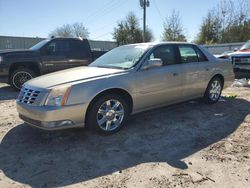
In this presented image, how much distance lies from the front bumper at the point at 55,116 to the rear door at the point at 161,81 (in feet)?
3.93

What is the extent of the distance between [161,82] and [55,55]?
5483 mm

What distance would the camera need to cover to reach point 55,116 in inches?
159

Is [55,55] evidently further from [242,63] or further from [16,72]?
[242,63]

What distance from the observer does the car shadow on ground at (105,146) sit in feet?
11.4

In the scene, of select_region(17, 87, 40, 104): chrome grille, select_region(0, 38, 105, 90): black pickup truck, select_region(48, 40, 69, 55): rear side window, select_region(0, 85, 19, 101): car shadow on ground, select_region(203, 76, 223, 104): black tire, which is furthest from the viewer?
select_region(48, 40, 69, 55): rear side window

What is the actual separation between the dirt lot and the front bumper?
36cm

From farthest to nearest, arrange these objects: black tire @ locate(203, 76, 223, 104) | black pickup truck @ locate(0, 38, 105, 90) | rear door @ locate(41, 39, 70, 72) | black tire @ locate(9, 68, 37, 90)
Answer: rear door @ locate(41, 39, 70, 72), black tire @ locate(9, 68, 37, 90), black pickup truck @ locate(0, 38, 105, 90), black tire @ locate(203, 76, 223, 104)

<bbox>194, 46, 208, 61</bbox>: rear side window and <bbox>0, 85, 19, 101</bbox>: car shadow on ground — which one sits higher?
<bbox>194, 46, 208, 61</bbox>: rear side window

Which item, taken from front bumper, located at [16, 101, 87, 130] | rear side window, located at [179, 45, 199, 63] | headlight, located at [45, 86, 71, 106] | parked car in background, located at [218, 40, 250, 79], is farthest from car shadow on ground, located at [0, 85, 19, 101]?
parked car in background, located at [218, 40, 250, 79]

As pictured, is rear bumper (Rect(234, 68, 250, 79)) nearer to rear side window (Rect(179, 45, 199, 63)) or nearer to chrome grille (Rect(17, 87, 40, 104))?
rear side window (Rect(179, 45, 199, 63))

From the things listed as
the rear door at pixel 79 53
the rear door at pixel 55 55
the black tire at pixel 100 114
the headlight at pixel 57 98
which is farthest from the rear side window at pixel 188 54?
the rear door at pixel 55 55

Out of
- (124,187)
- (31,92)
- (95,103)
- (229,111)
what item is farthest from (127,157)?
(229,111)

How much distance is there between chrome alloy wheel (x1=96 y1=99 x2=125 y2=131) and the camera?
456 centimetres

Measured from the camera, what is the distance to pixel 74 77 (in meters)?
4.50
